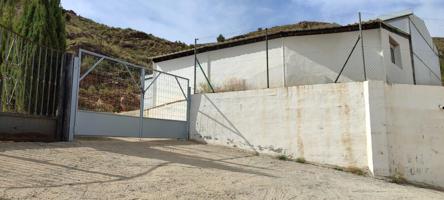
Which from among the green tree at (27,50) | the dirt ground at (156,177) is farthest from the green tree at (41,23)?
the dirt ground at (156,177)

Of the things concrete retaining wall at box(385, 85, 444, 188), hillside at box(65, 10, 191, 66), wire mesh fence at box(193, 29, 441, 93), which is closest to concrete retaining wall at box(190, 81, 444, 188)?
concrete retaining wall at box(385, 85, 444, 188)

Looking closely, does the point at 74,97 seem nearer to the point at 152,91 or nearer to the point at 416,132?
the point at 152,91

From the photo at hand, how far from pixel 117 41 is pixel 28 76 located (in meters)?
34.0

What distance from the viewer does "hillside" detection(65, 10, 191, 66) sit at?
1447 inches

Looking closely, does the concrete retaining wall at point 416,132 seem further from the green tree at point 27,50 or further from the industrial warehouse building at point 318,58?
the green tree at point 27,50

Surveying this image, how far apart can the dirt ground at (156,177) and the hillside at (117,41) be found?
2641 centimetres

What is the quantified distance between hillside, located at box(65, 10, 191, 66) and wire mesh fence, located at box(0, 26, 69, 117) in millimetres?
24375

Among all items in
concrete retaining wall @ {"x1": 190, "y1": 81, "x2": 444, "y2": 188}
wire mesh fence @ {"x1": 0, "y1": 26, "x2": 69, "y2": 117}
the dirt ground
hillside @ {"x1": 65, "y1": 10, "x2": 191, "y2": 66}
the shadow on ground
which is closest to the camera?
the dirt ground

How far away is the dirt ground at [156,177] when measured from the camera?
240 inches

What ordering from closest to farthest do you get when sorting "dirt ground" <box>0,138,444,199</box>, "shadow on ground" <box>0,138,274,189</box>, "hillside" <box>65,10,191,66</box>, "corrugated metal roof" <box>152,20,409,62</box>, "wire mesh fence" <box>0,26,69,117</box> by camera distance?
"dirt ground" <box>0,138,444,199</box>
"shadow on ground" <box>0,138,274,189</box>
"wire mesh fence" <box>0,26,69,117</box>
"corrugated metal roof" <box>152,20,409,62</box>
"hillside" <box>65,10,191,66</box>

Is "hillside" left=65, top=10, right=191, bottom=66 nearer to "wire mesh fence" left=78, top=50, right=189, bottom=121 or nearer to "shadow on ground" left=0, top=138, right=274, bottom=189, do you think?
"wire mesh fence" left=78, top=50, right=189, bottom=121

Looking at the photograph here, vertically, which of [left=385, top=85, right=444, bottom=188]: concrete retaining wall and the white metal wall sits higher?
the white metal wall

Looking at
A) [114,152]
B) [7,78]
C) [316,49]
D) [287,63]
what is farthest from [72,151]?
[316,49]

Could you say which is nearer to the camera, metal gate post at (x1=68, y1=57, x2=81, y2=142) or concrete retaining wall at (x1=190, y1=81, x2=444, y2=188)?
metal gate post at (x1=68, y1=57, x2=81, y2=142)
